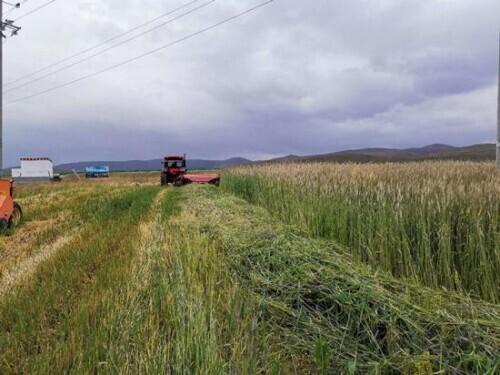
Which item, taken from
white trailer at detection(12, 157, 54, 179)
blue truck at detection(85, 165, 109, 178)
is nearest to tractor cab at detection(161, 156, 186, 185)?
white trailer at detection(12, 157, 54, 179)

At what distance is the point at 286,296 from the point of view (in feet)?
10.2

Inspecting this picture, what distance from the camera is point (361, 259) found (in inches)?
171

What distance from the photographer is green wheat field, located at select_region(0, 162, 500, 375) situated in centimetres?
214

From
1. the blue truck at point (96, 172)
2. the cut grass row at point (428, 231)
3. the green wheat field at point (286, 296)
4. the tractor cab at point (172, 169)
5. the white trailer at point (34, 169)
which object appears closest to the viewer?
the green wheat field at point (286, 296)

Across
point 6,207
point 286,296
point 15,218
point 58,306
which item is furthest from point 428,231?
point 15,218

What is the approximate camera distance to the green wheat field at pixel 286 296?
2145 millimetres

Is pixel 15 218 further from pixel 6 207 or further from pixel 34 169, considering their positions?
pixel 34 169

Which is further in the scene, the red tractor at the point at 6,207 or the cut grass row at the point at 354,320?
the red tractor at the point at 6,207

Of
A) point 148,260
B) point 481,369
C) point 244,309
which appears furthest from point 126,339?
point 481,369

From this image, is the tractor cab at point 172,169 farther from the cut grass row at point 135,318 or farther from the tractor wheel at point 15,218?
the cut grass row at point 135,318

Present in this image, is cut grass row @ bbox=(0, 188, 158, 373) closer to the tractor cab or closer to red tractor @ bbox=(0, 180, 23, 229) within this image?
red tractor @ bbox=(0, 180, 23, 229)

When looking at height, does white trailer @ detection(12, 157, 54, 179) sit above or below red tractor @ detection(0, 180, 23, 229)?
above

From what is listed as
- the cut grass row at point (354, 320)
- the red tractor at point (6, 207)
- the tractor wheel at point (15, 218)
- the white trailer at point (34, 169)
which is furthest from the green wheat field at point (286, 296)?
the white trailer at point (34, 169)

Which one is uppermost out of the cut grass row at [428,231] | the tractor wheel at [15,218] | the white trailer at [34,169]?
the white trailer at [34,169]
